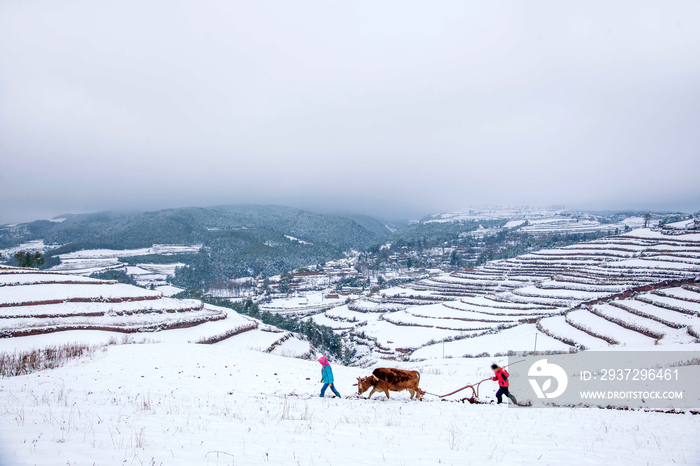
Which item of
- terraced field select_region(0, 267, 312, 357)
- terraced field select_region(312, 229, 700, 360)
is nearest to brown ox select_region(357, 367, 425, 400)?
terraced field select_region(0, 267, 312, 357)

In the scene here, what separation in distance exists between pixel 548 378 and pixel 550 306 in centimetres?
3266

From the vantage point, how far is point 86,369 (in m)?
12.3

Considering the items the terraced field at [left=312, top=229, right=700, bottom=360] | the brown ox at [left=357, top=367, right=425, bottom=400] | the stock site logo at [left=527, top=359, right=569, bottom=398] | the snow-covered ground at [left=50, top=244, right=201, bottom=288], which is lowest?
the snow-covered ground at [left=50, top=244, right=201, bottom=288]

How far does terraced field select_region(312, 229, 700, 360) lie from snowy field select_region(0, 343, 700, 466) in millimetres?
20624

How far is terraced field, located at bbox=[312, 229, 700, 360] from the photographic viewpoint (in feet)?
89.4

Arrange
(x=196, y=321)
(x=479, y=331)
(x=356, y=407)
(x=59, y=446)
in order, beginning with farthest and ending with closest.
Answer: (x=479, y=331) → (x=196, y=321) → (x=356, y=407) → (x=59, y=446)

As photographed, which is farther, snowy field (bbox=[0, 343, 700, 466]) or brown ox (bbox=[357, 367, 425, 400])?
brown ox (bbox=[357, 367, 425, 400])

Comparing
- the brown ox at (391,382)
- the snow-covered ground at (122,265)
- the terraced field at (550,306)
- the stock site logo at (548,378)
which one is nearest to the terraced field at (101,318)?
the terraced field at (550,306)

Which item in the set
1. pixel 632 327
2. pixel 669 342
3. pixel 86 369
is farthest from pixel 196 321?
pixel 632 327

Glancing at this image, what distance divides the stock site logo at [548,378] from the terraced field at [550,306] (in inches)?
545

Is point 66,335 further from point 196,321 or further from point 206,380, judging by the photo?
point 206,380

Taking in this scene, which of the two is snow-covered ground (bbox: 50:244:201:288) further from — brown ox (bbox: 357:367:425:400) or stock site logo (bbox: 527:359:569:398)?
stock site logo (bbox: 527:359:569:398)

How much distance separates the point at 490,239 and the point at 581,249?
111781 millimetres

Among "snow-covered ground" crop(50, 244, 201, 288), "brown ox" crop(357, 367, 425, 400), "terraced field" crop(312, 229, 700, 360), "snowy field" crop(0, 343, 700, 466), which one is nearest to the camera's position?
"snowy field" crop(0, 343, 700, 466)
